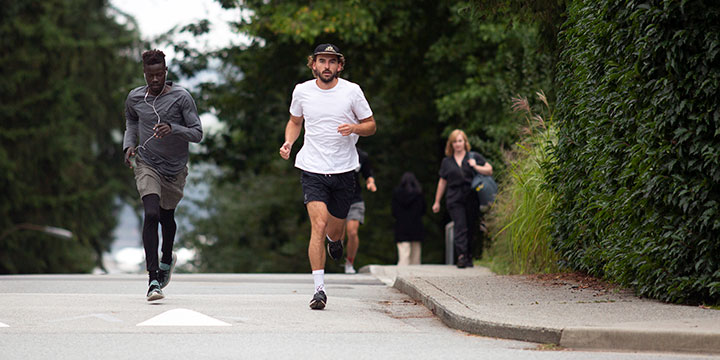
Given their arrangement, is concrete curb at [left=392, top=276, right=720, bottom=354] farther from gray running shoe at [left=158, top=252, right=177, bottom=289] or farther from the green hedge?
gray running shoe at [left=158, top=252, right=177, bottom=289]

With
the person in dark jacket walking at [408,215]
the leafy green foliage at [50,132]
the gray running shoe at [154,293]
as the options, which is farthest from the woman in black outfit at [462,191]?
the leafy green foliage at [50,132]

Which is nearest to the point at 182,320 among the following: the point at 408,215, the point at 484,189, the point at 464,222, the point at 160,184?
the point at 160,184

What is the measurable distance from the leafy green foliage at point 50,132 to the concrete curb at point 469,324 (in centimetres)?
2435

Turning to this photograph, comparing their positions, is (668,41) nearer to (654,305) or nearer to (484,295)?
(654,305)

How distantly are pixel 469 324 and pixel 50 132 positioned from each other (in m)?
28.0

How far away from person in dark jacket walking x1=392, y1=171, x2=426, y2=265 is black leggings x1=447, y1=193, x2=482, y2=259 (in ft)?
13.3

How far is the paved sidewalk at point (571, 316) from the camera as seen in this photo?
631cm

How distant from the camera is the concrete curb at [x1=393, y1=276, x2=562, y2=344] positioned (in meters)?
6.60

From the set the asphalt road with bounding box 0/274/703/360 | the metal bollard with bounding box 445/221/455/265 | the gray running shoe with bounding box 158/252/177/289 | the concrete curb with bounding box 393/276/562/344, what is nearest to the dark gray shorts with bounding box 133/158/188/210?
the gray running shoe with bounding box 158/252/177/289

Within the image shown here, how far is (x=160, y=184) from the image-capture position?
9.20 meters

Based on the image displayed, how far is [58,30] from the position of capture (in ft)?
111

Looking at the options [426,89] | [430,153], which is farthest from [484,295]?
[430,153]

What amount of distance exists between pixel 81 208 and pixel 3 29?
6.33m

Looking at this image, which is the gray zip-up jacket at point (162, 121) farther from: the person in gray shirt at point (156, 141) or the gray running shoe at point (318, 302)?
the gray running shoe at point (318, 302)
